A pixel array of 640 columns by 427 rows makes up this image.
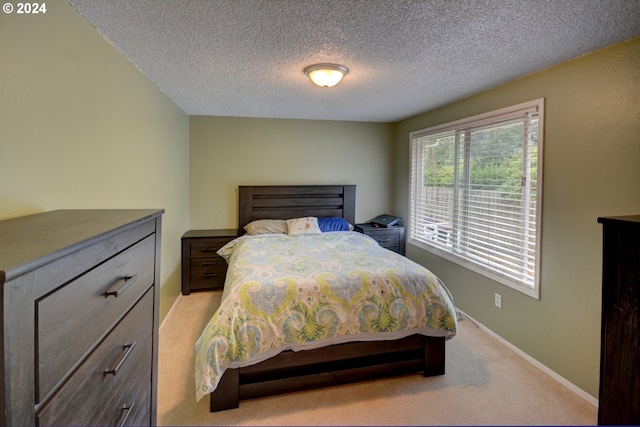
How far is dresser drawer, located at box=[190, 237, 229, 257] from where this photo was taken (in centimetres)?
368

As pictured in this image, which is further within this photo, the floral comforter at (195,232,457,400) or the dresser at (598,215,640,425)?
the floral comforter at (195,232,457,400)

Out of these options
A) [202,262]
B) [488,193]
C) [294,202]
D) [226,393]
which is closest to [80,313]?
[226,393]

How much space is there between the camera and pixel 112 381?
96cm

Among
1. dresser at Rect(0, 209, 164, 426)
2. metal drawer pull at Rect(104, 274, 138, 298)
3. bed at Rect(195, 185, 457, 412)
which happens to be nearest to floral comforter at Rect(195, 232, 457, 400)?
bed at Rect(195, 185, 457, 412)

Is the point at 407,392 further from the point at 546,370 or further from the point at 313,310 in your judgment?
the point at 546,370

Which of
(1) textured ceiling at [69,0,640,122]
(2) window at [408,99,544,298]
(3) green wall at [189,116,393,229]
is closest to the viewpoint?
(1) textured ceiling at [69,0,640,122]

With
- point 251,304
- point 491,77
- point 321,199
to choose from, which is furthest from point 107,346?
point 321,199

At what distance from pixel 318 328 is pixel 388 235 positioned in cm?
245

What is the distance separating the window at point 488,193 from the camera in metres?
2.39

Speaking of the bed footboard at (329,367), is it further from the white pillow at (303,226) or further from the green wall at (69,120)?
the white pillow at (303,226)

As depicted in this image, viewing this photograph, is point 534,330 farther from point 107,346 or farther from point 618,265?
point 107,346

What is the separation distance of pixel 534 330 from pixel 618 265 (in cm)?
163

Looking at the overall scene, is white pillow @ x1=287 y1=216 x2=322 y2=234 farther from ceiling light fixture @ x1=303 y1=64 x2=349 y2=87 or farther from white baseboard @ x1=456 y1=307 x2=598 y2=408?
white baseboard @ x1=456 y1=307 x2=598 y2=408

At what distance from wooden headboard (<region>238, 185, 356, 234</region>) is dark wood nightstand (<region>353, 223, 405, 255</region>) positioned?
316 mm
